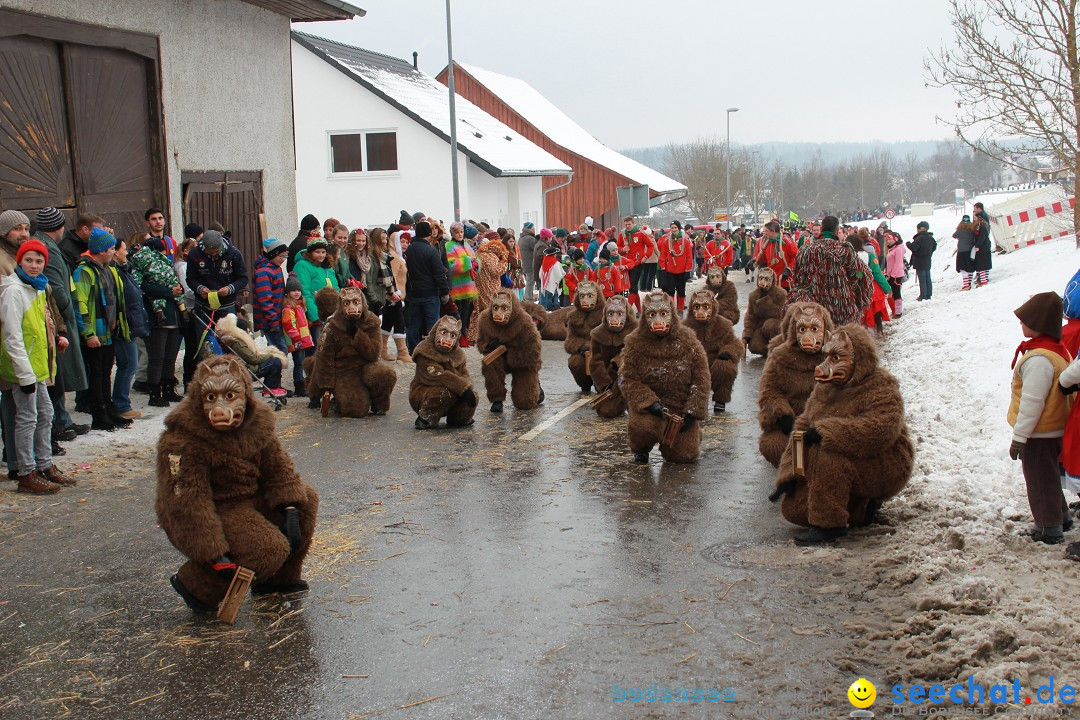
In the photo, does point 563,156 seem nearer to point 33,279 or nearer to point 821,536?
point 33,279

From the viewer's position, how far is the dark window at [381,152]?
33.2 meters

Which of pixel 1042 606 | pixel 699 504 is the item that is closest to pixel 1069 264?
pixel 699 504

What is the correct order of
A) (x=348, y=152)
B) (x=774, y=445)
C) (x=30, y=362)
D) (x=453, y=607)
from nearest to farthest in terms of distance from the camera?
(x=453, y=607)
(x=774, y=445)
(x=30, y=362)
(x=348, y=152)

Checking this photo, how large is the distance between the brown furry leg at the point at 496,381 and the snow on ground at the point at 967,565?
453 cm

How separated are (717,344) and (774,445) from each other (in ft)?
14.1

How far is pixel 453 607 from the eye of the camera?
5.95 m

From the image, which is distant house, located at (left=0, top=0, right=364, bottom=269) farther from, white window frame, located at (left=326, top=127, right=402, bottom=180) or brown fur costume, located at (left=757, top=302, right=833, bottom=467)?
white window frame, located at (left=326, top=127, right=402, bottom=180)

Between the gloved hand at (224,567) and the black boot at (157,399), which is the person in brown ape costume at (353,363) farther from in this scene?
the gloved hand at (224,567)

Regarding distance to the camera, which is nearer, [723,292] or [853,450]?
[853,450]

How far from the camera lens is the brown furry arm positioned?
557 centimetres

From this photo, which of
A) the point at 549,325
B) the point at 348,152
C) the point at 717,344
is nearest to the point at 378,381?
the point at 717,344

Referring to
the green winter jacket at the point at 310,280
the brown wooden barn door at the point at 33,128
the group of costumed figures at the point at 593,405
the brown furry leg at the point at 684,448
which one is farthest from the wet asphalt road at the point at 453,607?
the brown wooden barn door at the point at 33,128

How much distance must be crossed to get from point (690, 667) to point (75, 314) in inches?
291

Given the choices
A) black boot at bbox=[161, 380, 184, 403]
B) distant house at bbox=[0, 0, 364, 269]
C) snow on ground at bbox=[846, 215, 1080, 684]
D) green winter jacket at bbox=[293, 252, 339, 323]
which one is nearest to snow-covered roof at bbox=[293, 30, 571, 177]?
distant house at bbox=[0, 0, 364, 269]
